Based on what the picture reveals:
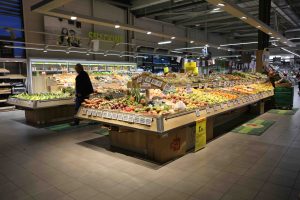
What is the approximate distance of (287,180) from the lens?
11.6 feet

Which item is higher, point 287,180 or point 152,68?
point 152,68

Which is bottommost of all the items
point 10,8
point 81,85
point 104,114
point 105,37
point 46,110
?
point 46,110

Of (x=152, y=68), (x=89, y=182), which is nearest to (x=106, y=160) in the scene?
(x=89, y=182)

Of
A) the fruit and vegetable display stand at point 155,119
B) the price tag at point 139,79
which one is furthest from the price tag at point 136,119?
the price tag at point 139,79

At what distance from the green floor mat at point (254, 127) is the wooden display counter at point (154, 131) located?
1.46 m

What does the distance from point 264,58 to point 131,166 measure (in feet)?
35.1

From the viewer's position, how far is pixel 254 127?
22.6ft

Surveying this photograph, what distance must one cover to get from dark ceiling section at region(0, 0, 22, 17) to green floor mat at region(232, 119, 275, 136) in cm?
1118

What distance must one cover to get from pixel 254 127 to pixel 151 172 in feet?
14.1

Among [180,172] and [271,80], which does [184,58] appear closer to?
[271,80]

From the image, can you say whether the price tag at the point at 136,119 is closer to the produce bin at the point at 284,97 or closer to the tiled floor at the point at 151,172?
the tiled floor at the point at 151,172

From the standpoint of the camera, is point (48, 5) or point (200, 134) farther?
point (200, 134)

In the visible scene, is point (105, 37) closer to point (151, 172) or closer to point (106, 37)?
point (106, 37)

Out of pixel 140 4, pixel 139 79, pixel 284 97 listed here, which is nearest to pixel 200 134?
pixel 139 79
